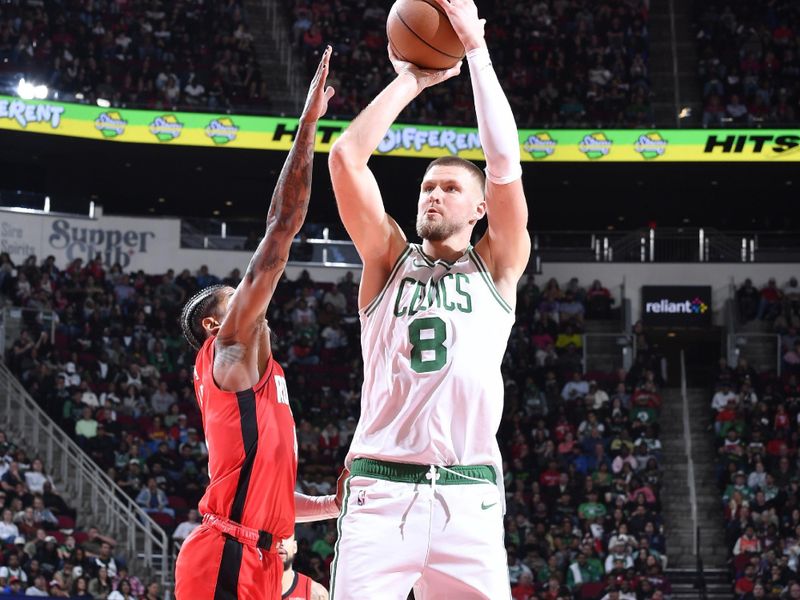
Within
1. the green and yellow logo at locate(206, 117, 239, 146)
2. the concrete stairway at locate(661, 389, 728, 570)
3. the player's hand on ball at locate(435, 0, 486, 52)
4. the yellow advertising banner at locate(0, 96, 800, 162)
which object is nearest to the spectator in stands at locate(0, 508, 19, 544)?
the yellow advertising banner at locate(0, 96, 800, 162)

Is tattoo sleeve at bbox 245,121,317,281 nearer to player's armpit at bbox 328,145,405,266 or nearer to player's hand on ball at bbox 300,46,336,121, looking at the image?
player's hand on ball at bbox 300,46,336,121

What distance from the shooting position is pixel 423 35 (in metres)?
4.54

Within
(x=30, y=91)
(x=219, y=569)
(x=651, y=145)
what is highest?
(x=30, y=91)

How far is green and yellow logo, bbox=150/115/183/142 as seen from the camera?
888 inches

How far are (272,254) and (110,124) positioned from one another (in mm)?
18236

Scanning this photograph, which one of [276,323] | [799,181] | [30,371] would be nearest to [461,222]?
[30,371]

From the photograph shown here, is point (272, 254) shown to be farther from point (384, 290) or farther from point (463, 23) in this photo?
point (463, 23)

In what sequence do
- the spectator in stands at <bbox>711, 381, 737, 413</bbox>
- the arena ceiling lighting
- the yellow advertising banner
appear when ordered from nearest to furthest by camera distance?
the spectator in stands at <bbox>711, 381, 737, 413</bbox> < the arena ceiling lighting < the yellow advertising banner

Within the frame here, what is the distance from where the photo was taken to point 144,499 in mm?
17078

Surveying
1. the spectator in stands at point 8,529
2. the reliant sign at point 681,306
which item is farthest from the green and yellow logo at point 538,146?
the spectator in stands at point 8,529

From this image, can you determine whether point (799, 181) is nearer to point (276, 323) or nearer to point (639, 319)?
point (639, 319)

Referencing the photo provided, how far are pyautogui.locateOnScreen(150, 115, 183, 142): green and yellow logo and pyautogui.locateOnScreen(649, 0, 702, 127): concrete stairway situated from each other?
9.61 meters

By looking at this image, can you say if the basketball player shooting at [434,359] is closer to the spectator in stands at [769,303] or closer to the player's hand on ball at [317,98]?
the player's hand on ball at [317,98]

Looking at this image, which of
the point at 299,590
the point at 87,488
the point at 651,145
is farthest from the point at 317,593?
the point at 651,145
